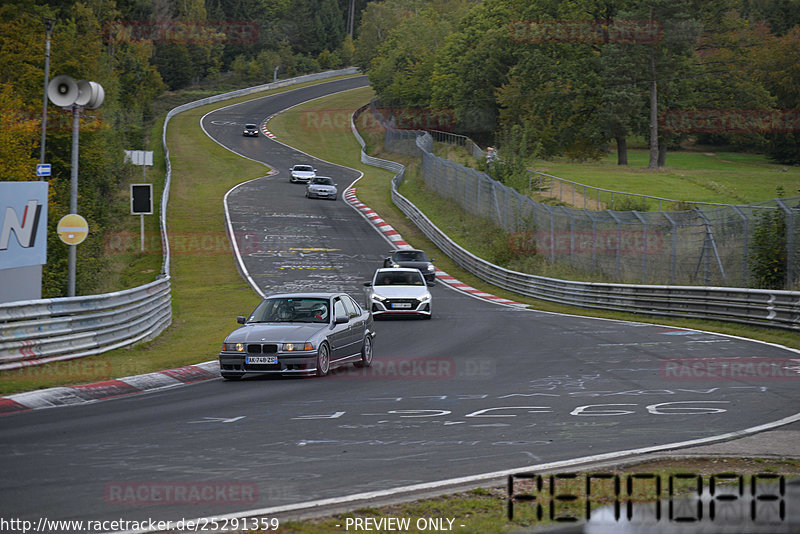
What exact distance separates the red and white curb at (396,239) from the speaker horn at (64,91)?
19353 mm

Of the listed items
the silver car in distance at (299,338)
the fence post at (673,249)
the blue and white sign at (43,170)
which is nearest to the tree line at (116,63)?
the blue and white sign at (43,170)

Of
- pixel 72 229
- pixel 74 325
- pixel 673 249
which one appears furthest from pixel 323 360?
pixel 673 249

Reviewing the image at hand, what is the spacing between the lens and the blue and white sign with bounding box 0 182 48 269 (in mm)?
16609

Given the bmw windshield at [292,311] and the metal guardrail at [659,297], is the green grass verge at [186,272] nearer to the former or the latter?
the bmw windshield at [292,311]

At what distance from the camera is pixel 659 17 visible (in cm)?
6969

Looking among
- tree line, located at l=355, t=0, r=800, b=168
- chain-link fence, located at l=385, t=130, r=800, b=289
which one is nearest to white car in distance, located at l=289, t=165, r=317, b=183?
tree line, located at l=355, t=0, r=800, b=168

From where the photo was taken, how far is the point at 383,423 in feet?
34.2

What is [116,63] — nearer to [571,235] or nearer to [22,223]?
[571,235]

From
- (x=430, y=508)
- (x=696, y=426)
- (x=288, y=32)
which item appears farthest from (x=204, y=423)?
(x=288, y=32)

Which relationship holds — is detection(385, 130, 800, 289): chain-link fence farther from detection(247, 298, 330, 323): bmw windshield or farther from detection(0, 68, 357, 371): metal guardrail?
detection(0, 68, 357, 371): metal guardrail

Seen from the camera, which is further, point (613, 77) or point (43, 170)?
point (613, 77)

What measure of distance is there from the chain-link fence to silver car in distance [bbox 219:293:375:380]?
37.3 feet

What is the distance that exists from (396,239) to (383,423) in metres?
37.3

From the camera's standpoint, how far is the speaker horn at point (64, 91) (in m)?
16.0
